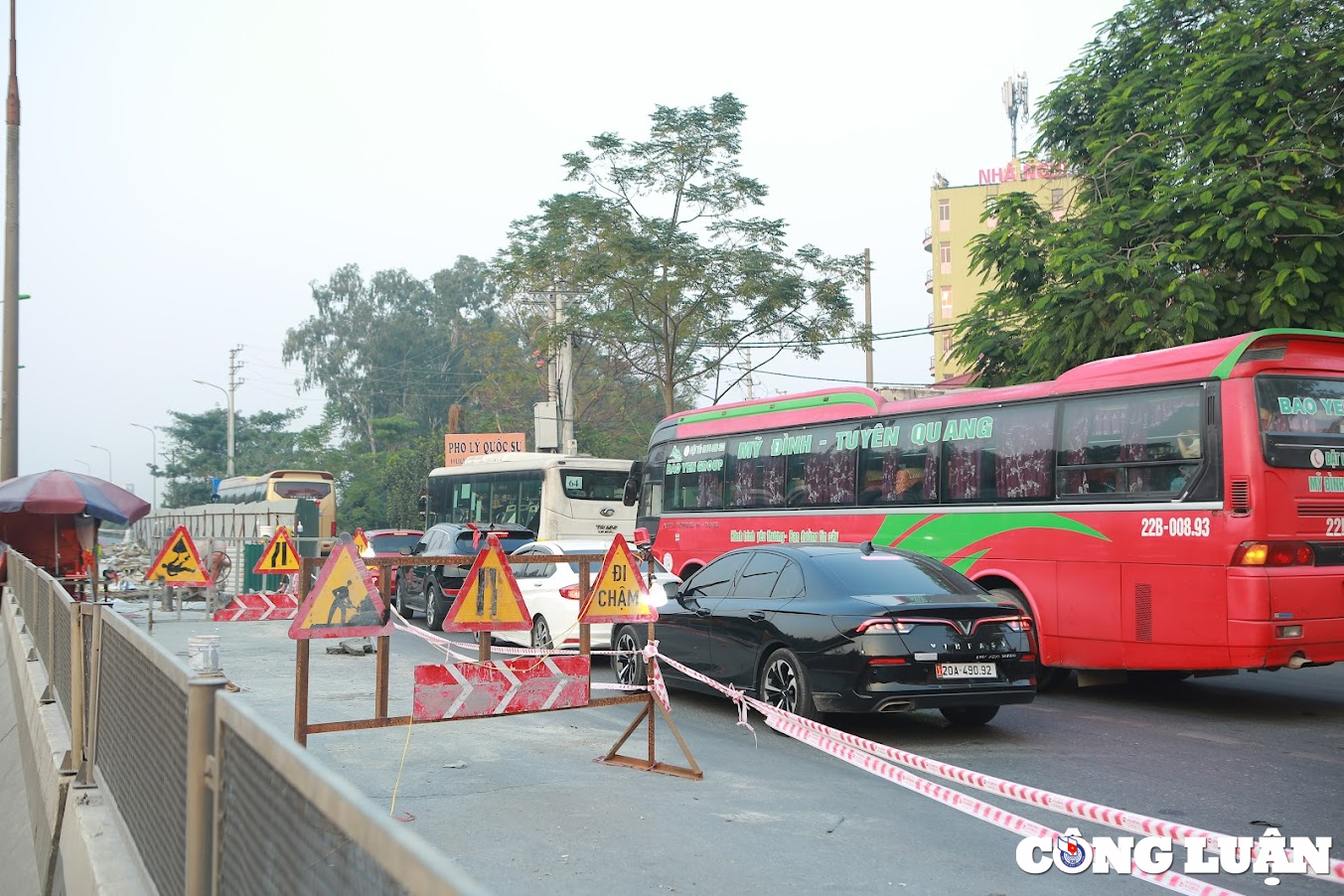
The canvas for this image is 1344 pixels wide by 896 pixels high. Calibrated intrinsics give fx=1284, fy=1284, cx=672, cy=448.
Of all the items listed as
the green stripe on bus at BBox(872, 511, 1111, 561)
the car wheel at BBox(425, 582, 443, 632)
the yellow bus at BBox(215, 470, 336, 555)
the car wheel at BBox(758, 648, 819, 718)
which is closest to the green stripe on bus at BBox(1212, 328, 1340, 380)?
the green stripe on bus at BBox(872, 511, 1111, 561)

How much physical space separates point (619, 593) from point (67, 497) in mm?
12556

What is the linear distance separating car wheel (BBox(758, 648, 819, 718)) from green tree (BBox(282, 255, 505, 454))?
68.8 m

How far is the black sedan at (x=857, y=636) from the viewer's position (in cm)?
945

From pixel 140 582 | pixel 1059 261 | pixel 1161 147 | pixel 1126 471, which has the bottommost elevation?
pixel 140 582

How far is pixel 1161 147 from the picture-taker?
19875 millimetres

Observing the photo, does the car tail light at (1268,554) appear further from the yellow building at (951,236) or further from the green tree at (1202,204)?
the yellow building at (951,236)

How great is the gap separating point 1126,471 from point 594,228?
21.4m

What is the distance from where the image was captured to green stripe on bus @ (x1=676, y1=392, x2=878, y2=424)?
52.5 feet

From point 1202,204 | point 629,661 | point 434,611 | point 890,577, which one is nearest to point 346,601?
point 890,577

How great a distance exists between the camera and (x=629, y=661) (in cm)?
1179

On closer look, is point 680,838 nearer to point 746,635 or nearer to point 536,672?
point 536,672

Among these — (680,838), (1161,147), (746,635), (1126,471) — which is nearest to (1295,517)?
(1126,471)

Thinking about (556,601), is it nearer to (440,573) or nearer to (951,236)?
(440,573)

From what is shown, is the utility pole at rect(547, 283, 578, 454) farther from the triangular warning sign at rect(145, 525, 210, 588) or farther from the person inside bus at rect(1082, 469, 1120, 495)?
the person inside bus at rect(1082, 469, 1120, 495)
